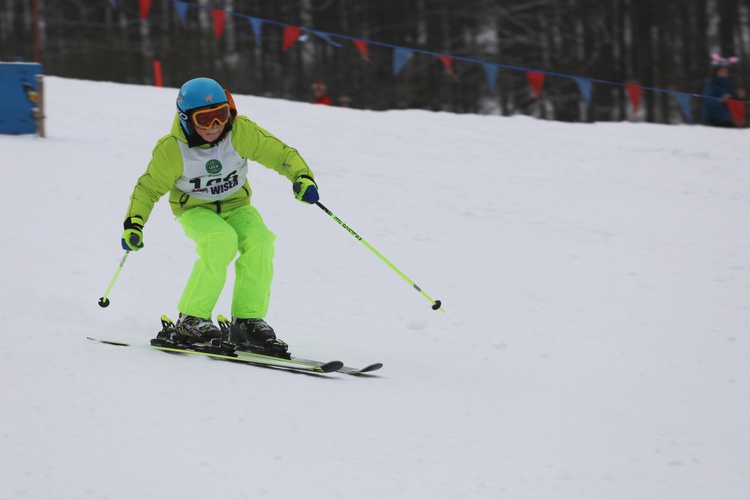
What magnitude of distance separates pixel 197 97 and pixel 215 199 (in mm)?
591

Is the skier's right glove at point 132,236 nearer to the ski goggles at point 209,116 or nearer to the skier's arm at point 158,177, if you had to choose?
the skier's arm at point 158,177

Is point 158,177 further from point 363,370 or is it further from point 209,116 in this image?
point 363,370

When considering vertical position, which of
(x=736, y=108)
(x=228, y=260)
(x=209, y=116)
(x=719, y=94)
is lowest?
(x=228, y=260)

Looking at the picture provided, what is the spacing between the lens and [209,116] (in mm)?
4344

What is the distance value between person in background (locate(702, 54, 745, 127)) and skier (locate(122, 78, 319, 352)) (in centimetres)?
887

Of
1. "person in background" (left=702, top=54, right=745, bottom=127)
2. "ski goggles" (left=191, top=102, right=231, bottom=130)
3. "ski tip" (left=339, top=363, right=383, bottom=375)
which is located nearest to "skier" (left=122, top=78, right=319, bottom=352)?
"ski goggles" (left=191, top=102, right=231, bottom=130)

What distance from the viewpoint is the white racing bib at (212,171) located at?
4.50 meters

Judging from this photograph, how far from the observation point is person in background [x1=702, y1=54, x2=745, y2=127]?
1186cm

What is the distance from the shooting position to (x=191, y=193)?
183 inches

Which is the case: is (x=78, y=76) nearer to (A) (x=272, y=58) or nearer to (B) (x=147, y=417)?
(A) (x=272, y=58)

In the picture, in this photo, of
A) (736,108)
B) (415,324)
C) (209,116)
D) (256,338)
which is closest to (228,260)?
(256,338)

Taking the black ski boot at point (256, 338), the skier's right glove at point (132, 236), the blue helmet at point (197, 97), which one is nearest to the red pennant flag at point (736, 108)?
the black ski boot at point (256, 338)

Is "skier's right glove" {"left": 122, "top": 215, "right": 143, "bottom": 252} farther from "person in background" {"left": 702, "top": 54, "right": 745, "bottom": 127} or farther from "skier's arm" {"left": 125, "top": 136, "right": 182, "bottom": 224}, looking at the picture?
"person in background" {"left": 702, "top": 54, "right": 745, "bottom": 127}

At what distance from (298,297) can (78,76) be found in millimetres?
24644
